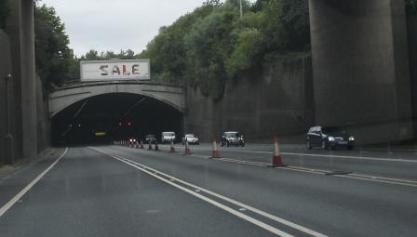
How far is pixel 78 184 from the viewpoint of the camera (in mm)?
19781

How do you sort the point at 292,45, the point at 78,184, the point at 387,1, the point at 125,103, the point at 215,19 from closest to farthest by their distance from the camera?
the point at 78,184, the point at 387,1, the point at 292,45, the point at 215,19, the point at 125,103

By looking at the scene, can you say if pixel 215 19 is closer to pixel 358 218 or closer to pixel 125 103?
pixel 125 103

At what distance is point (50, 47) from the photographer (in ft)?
242

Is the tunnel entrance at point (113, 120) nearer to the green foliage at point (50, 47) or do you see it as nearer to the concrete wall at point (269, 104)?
the green foliage at point (50, 47)

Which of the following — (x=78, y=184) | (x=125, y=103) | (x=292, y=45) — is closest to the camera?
(x=78, y=184)

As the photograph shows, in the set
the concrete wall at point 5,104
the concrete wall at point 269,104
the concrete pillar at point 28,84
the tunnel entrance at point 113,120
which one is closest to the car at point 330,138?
the concrete wall at point 269,104

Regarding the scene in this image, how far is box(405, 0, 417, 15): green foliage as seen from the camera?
44.8m

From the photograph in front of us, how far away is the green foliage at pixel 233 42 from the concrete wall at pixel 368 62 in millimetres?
14656

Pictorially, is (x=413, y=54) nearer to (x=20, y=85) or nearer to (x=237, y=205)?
(x=20, y=85)

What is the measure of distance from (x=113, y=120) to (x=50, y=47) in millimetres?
60363

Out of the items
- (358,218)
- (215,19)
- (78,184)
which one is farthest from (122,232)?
(215,19)

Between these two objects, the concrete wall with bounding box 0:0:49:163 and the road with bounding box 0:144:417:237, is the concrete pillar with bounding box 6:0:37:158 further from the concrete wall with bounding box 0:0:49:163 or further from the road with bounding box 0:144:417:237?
the road with bounding box 0:144:417:237

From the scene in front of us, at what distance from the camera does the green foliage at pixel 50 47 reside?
67.5 meters

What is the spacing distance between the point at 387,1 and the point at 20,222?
33.9 metres
